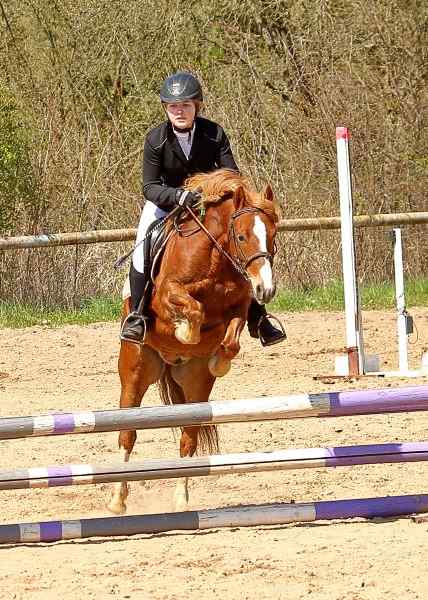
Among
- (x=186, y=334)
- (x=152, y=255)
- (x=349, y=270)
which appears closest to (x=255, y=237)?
(x=186, y=334)

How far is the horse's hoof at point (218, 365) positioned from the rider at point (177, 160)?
39 centimetres

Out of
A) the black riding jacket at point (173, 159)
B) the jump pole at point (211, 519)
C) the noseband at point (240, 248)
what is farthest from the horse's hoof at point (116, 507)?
the black riding jacket at point (173, 159)

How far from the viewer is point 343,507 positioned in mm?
5242

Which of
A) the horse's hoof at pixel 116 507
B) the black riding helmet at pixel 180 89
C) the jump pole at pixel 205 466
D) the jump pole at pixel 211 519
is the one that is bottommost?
the horse's hoof at pixel 116 507

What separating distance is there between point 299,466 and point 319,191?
10.8 m

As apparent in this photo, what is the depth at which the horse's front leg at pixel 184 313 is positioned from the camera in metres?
6.28

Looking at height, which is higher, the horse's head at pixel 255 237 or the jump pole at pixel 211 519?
the horse's head at pixel 255 237

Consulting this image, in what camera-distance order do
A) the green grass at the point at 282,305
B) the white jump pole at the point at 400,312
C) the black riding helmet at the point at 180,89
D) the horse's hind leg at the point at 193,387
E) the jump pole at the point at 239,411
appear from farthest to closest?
the green grass at the point at 282,305, the white jump pole at the point at 400,312, the horse's hind leg at the point at 193,387, the black riding helmet at the point at 180,89, the jump pole at the point at 239,411

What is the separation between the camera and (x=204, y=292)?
645 cm

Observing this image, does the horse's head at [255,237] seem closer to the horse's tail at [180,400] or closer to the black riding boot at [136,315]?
the black riding boot at [136,315]

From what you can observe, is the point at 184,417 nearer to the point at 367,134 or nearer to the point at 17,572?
the point at 17,572

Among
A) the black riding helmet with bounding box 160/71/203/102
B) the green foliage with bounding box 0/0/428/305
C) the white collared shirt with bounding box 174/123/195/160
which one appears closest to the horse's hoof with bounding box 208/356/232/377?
the white collared shirt with bounding box 174/123/195/160

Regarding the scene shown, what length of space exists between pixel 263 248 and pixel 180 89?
1101 millimetres

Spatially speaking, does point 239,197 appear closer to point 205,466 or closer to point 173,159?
point 173,159
